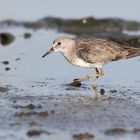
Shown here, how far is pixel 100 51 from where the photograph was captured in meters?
14.8

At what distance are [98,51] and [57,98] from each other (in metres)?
1.94

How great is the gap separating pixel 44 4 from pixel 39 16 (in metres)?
0.79

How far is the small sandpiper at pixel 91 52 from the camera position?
1477 centimetres

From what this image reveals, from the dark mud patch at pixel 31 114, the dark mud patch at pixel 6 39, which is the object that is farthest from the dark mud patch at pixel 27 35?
the dark mud patch at pixel 31 114

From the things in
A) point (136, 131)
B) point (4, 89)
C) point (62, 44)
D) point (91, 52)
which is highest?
point (62, 44)

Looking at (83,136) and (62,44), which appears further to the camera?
(62,44)

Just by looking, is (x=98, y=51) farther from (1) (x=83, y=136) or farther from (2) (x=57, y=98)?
(1) (x=83, y=136)

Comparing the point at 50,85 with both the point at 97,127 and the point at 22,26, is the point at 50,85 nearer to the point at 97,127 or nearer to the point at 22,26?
the point at 97,127

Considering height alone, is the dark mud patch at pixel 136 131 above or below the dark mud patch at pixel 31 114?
below

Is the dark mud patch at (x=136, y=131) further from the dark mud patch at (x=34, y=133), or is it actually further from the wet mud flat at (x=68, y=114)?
the dark mud patch at (x=34, y=133)

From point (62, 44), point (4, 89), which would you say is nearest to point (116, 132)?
point (4, 89)

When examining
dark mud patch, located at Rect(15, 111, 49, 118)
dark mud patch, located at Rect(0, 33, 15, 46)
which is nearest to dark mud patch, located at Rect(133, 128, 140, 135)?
dark mud patch, located at Rect(15, 111, 49, 118)

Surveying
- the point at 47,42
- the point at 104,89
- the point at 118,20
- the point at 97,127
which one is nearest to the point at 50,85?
the point at 104,89

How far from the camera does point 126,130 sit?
36.4 ft
